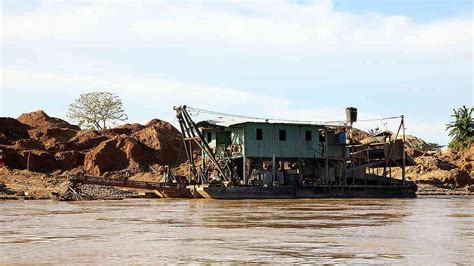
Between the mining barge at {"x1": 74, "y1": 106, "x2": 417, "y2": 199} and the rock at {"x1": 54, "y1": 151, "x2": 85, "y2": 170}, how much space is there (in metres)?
14.8

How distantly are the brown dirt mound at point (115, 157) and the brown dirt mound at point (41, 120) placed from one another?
46.6ft

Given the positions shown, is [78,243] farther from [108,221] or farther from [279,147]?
[279,147]

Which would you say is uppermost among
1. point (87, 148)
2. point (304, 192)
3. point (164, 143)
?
point (164, 143)

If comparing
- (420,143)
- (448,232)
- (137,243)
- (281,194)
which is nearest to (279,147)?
(281,194)

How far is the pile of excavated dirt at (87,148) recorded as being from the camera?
56.8 m

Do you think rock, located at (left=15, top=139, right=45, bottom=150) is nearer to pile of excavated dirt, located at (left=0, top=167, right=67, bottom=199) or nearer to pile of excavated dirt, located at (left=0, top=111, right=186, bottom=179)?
pile of excavated dirt, located at (left=0, top=111, right=186, bottom=179)

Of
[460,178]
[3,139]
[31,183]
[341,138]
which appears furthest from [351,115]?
[3,139]

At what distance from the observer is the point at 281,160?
153 feet


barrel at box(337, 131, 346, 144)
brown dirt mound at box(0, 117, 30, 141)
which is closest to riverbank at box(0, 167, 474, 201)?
brown dirt mound at box(0, 117, 30, 141)

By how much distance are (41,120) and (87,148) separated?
13369mm

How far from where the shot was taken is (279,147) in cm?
4512

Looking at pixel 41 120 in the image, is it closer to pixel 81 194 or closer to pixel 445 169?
pixel 81 194

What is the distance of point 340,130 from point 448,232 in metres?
31.9

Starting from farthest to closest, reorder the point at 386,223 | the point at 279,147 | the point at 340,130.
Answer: the point at 340,130 < the point at 279,147 < the point at 386,223
